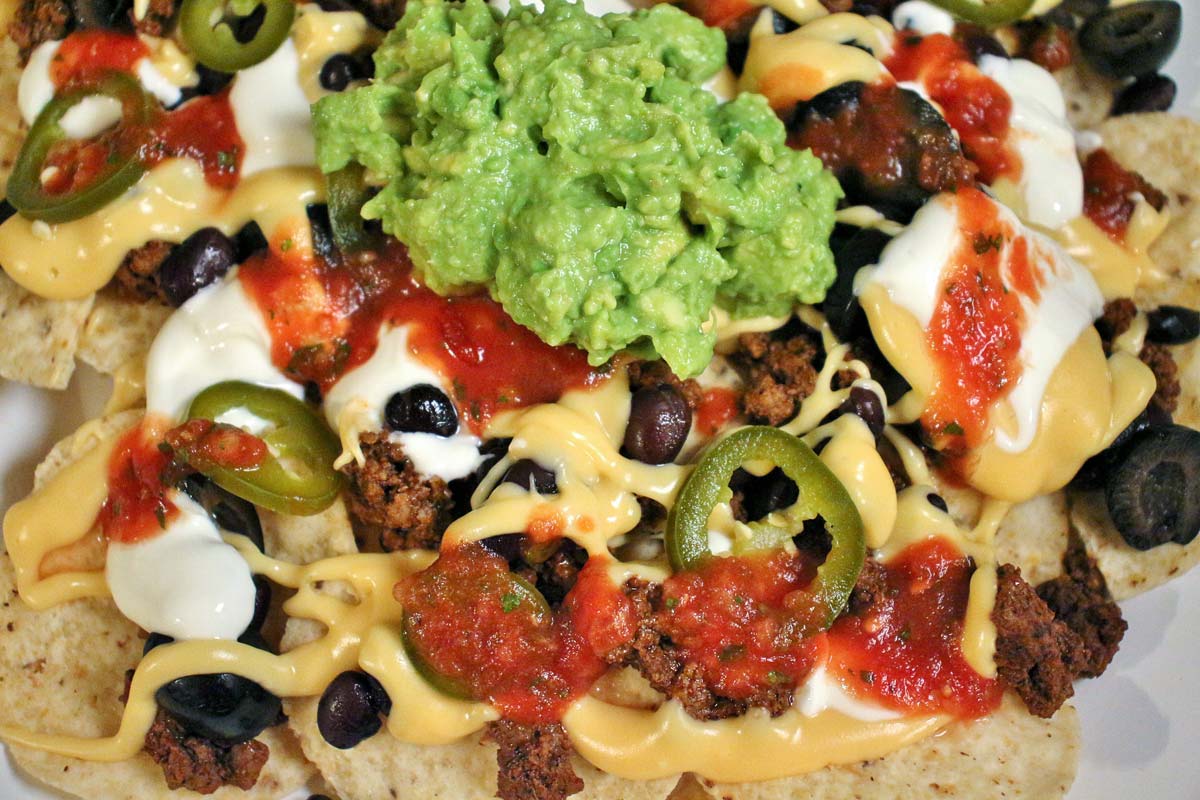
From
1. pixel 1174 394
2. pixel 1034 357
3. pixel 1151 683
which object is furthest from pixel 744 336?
pixel 1151 683

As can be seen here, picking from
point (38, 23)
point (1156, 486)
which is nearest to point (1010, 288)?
point (1156, 486)

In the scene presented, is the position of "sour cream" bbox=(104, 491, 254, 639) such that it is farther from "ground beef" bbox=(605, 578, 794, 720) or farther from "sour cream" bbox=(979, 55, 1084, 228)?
"sour cream" bbox=(979, 55, 1084, 228)

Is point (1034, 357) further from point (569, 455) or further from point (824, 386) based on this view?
point (569, 455)

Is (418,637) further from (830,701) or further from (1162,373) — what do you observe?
(1162,373)

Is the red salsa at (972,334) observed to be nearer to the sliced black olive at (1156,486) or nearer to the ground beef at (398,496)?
the sliced black olive at (1156,486)

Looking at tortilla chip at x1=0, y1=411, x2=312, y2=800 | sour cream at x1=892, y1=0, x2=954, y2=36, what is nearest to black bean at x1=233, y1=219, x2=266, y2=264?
tortilla chip at x1=0, y1=411, x2=312, y2=800

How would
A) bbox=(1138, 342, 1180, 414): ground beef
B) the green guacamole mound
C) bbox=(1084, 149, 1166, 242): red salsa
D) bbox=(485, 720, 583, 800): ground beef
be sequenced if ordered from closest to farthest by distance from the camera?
the green guacamole mound, bbox=(485, 720, 583, 800): ground beef, bbox=(1138, 342, 1180, 414): ground beef, bbox=(1084, 149, 1166, 242): red salsa

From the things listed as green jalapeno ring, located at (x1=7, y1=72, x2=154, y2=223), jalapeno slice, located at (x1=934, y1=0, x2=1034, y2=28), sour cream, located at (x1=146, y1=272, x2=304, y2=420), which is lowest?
sour cream, located at (x1=146, y1=272, x2=304, y2=420)
